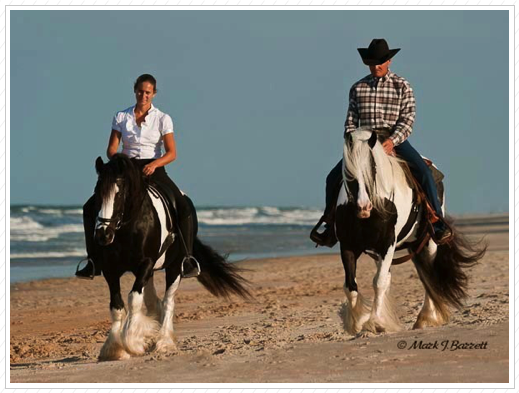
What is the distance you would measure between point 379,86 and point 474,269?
29.7ft

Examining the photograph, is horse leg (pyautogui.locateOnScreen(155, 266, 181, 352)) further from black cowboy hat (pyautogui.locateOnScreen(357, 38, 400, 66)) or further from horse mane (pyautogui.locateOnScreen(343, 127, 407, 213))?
black cowboy hat (pyautogui.locateOnScreen(357, 38, 400, 66))

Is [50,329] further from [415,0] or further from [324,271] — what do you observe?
[324,271]

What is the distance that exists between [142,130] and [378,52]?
2258 mm

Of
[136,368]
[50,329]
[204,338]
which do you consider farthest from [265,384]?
[50,329]

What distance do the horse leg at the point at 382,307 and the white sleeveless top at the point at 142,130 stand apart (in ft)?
7.29

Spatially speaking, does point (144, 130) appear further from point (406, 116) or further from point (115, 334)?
point (406, 116)

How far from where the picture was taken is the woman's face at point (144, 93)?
9.46m

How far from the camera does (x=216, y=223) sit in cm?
5072

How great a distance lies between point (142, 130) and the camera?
9.48m

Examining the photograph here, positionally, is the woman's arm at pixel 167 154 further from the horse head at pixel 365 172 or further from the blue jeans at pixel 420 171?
the blue jeans at pixel 420 171

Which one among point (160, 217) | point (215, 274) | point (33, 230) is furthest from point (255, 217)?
point (160, 217)

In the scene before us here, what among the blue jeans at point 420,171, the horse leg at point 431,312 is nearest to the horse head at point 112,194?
the blue jeans at point 420,171

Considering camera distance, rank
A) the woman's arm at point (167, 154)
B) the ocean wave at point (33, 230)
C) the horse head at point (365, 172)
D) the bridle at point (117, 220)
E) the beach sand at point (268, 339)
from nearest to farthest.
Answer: the beach sand at point (268, 339), the bridle at point (117, 220), the horse head at point (365, 172), the woman's arm at point (167, 154), the ocean wave at point (33, 230)

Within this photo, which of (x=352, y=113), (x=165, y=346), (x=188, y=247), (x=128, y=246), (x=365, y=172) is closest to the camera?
(x=128, y=246)
